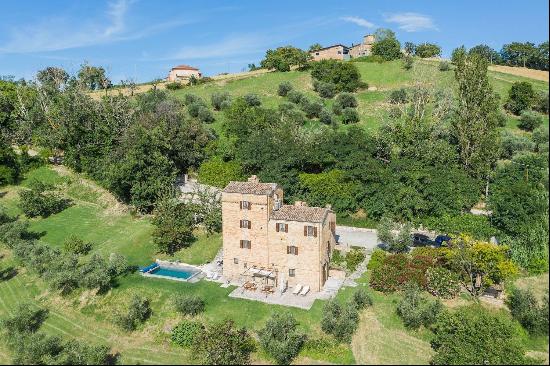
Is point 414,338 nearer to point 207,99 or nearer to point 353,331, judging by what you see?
point 353,331

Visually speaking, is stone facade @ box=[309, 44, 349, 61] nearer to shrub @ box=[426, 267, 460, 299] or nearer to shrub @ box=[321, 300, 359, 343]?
shrub @ box=[426, 267, 460, 299]

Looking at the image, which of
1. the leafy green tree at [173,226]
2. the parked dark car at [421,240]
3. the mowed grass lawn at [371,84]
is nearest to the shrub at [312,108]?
the mowed grass lawn at [371,84]

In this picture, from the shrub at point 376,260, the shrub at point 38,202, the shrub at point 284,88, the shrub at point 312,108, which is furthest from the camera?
the shrub at point 284,88

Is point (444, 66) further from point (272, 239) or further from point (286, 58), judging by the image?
point (272, 239)

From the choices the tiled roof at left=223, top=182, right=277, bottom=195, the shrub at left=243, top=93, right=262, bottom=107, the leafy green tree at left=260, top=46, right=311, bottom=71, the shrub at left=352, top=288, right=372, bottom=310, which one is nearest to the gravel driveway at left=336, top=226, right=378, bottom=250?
the shrub at left=352, top=288, right=372, bottom=310

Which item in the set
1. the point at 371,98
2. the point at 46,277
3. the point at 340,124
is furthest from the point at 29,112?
the point at 371,98

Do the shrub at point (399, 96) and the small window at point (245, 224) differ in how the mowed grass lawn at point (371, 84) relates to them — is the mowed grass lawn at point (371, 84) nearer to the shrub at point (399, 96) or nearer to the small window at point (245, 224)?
the shrub at point (399, 96)
